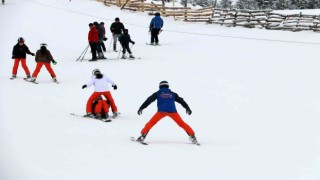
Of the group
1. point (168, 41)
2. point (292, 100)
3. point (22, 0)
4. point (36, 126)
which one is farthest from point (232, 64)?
point (22, 0)

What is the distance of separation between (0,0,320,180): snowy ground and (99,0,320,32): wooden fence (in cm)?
372

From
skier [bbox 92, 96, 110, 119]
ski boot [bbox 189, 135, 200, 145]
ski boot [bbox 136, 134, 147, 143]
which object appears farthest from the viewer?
skier [bbox 92, 96, 110, 119]

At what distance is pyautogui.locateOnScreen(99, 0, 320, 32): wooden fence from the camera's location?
31031 mm

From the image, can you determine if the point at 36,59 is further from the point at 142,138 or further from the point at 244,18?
the point at 244,18

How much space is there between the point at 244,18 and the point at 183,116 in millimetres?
22487

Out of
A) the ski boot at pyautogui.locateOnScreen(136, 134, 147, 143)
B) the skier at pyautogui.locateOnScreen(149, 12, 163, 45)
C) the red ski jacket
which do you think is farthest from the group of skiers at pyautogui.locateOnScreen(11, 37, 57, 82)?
the skier at pyautogui.locateOnScreen(149, 12, 163, 45)

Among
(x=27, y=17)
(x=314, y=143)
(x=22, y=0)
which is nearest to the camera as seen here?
(x=314, y=143)

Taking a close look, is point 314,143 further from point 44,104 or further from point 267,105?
point 44,104

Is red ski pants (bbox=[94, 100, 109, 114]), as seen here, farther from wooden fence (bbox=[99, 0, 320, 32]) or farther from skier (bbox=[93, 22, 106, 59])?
wooden fence (bbox=[99, 0, 320, 32])

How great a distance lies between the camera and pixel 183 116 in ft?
42.3

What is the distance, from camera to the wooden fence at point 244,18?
31031mm

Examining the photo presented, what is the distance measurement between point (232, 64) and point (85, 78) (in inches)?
269

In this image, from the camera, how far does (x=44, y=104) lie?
12891mm

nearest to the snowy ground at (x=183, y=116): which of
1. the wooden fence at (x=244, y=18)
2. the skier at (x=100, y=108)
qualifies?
the skier at (x=100, y=108)
